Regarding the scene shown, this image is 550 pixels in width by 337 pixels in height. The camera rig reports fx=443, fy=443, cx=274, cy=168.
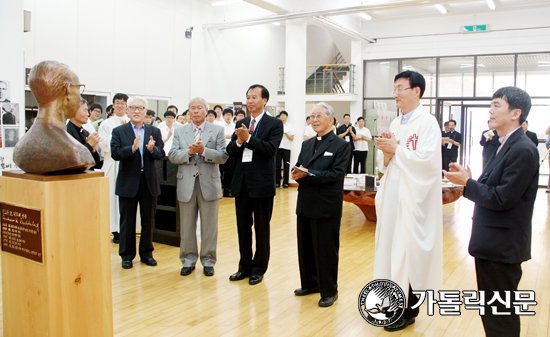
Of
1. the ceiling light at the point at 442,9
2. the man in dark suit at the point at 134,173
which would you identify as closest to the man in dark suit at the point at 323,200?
the man in dark suit at the point at 134,173

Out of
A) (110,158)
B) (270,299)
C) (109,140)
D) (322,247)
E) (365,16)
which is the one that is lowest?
(270,299)

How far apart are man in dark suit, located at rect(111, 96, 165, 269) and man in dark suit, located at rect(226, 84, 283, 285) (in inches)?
37.1

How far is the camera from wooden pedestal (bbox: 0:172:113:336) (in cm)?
227

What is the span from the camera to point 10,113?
436 centimetres

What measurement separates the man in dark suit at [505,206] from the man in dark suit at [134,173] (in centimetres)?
299

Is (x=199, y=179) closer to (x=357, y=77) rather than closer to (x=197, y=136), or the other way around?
(x=197, y=136)

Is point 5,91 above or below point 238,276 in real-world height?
above

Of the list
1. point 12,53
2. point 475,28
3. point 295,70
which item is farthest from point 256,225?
point 475,28

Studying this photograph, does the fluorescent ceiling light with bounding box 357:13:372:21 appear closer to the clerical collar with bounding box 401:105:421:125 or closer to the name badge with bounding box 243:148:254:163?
the name badge with bounding box 243:148:254:163

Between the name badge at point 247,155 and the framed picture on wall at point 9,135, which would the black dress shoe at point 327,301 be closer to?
the name badge at point 247,155

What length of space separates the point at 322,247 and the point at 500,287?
1.37 metres

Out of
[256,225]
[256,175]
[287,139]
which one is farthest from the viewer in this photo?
[287,139]

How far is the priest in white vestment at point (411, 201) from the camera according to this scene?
2.91 metres

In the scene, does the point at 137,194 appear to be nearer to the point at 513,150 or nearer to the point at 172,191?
the point at 172,191
